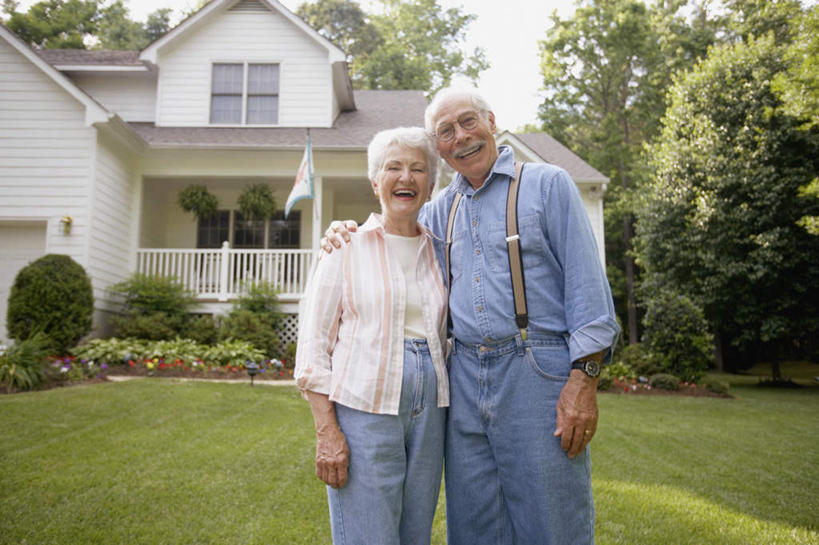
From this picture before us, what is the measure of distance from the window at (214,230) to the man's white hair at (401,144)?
39.6 ft

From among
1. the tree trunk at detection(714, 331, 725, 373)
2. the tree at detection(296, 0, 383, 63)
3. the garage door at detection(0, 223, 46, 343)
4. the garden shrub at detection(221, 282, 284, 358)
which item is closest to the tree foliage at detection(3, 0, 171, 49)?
the tree at detection(296, 0, 383, 63)

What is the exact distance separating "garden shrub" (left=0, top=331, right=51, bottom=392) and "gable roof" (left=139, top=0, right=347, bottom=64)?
780 centimetres

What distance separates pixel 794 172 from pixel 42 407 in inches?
618

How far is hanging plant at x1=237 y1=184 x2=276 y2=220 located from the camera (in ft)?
37.8

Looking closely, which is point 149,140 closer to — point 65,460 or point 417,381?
point 65,460

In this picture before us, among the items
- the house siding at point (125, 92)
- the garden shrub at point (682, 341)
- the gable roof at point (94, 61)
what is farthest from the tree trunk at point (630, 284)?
the gable roof at point (94, 61)

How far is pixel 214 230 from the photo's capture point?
13492 mm

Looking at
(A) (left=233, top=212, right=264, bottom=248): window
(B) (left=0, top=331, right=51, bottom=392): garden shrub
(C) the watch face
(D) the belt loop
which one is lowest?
(B) (left=0, top=331, right=51, bottom=392): garden shrub

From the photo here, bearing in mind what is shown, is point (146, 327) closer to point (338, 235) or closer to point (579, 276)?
point (338, 235)

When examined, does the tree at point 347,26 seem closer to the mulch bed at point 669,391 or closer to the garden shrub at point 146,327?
the garden shrub at point 146,327

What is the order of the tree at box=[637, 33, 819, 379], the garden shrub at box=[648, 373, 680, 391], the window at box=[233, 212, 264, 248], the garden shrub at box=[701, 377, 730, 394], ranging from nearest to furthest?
1. the garden shrub at box=[648, 373, 680, 391]
2. the garden shrub at box=[701, 377, 730, 394]
3. the tree at box=[637, 33, 819, 379]
4. the window at box=[233, 212, 264, 248]

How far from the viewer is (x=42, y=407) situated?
559cm

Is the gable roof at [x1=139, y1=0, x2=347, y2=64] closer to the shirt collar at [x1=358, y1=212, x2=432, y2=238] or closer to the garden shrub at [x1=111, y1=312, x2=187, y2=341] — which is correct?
the garden shrub at [x1=111, y1=312, x2=187, y2=341]

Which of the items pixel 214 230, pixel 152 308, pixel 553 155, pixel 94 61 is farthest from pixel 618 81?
pixel 152 308
